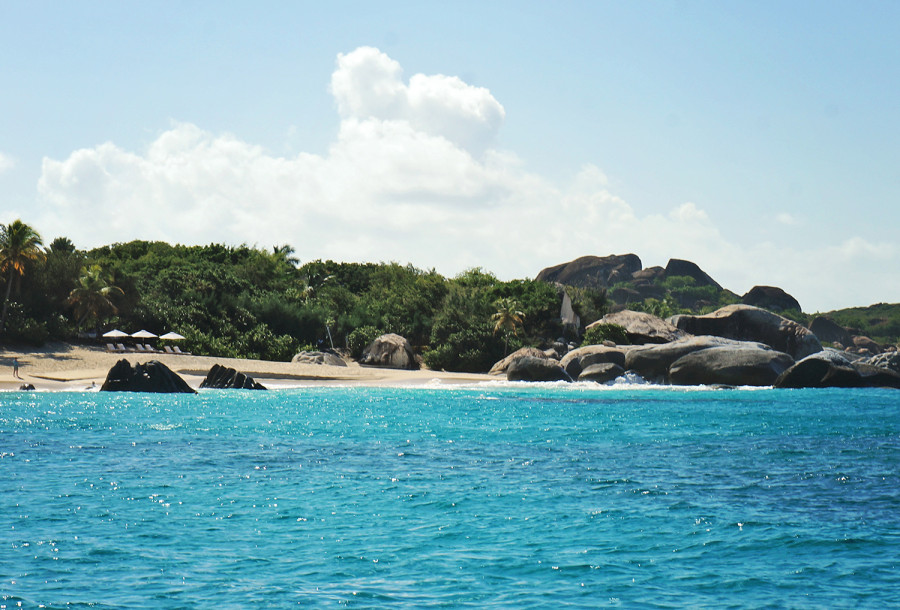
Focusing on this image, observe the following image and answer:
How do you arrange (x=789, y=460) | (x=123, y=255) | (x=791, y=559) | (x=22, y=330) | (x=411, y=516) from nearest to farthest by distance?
(x=791, y=559)
(x=411, y=516)
(x=789, y=460)
(x=22, y=330)
(x=123, y=255)

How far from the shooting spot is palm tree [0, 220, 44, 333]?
153 feet

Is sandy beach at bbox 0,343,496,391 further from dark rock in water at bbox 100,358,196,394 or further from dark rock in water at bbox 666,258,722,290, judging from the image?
dark rock in water at bbox 666,258,722,290

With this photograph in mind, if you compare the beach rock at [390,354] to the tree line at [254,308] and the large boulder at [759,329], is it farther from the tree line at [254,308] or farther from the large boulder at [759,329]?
the large boulder at [759,329]

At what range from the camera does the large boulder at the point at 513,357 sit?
51844mm

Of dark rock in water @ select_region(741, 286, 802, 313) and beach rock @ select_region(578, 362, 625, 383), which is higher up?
dark rock in water @ select_region(741, 286, 802, 313)

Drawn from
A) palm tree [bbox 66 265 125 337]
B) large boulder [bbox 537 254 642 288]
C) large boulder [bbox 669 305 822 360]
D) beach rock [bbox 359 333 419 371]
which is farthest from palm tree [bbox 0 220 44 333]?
large boulder [bbox 537 254 642 288]

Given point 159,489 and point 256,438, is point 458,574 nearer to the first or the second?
point 159,489

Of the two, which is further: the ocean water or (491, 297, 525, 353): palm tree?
(491, 297, 525, 353): palm tree

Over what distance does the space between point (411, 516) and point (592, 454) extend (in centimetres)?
741

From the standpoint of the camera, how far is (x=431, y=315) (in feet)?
206

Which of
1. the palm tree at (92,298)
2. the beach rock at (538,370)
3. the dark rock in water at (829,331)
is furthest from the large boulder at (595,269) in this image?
the palm tree at (92,298)

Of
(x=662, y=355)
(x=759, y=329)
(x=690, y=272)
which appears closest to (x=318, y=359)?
(x=662, y=355)

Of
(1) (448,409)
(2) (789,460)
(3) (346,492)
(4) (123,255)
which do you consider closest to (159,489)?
(3) (346,492)

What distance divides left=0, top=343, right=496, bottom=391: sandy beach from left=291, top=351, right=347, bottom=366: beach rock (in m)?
2.52
